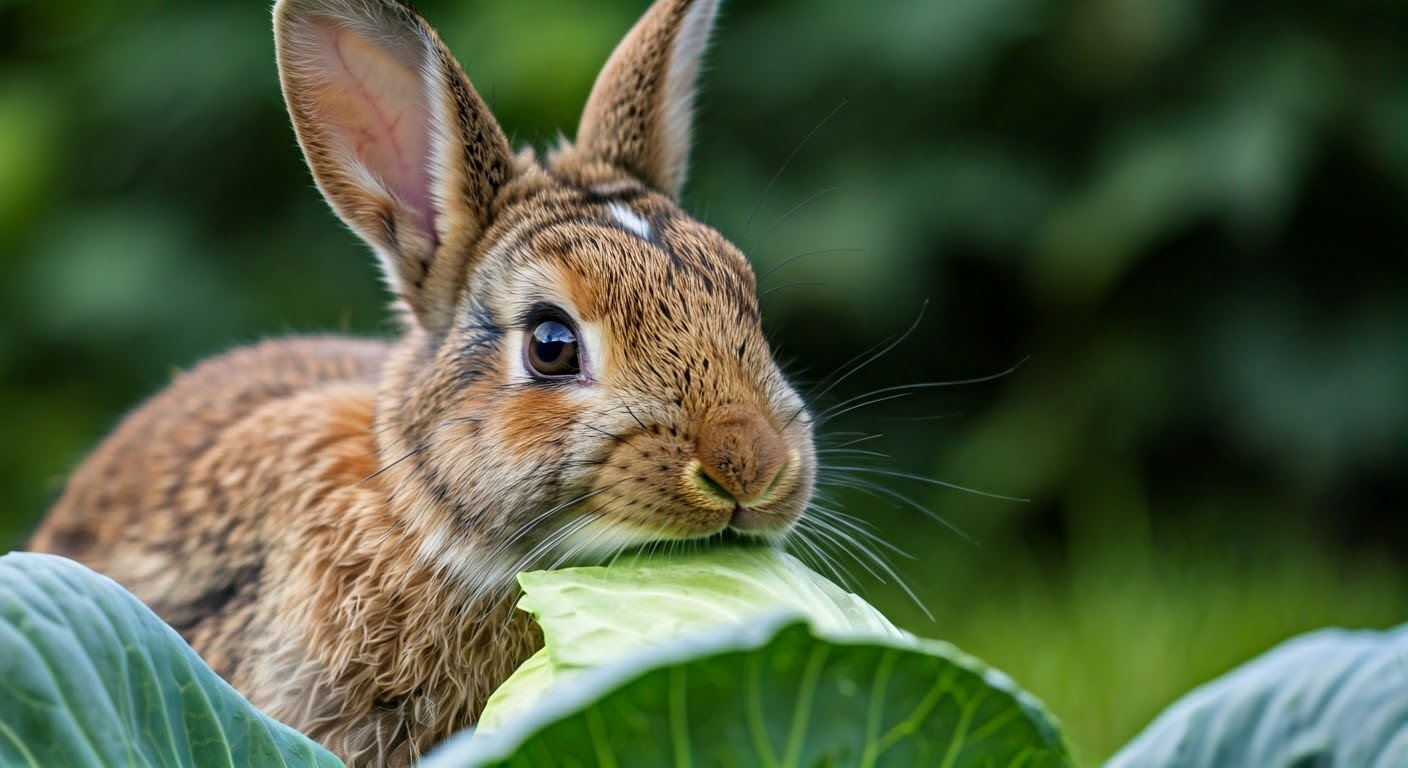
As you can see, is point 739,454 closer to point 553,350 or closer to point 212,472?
point 553,350

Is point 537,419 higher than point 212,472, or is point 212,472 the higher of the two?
point 537,419

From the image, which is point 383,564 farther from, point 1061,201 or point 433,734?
point 1061,201

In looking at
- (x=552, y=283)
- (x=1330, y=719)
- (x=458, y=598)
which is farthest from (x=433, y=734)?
(x=1330, y=719)

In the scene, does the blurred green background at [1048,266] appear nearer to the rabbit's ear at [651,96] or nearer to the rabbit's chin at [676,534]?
the rabbit's ear at [651,96]

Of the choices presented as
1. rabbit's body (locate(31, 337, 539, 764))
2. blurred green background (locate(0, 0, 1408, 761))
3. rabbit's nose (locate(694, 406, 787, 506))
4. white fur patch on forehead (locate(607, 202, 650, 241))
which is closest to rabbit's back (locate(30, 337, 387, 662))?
rabbit's body (locate(31, 337, 539, 764))

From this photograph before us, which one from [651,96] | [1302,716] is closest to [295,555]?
[651,96]

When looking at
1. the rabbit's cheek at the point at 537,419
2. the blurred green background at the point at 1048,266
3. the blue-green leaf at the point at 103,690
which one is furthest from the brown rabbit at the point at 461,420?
the blurred green background at the point at 1048,266

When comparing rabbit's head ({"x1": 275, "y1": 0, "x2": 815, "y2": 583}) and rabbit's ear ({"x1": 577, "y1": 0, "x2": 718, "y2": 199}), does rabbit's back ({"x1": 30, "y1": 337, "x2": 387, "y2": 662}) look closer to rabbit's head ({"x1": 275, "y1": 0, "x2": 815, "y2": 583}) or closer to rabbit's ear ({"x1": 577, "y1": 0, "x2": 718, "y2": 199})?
rabbit's head ({"x1": 275, "y1": 0, "x2": 815, "y2": 583})
